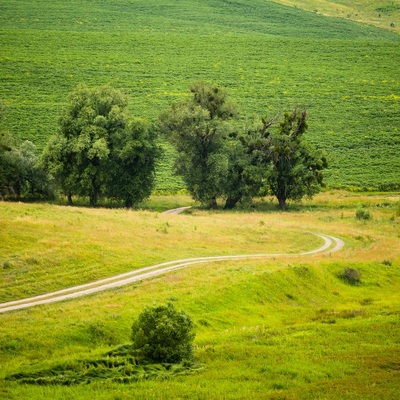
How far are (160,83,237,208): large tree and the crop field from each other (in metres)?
13.9

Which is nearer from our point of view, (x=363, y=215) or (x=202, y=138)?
(x=363, y=215)

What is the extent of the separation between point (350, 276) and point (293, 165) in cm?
3716

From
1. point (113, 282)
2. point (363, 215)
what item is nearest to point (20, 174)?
point (363, 215)

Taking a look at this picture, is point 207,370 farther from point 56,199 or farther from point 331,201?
point 331,201

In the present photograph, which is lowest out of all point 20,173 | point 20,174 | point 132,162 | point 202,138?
point 20,174

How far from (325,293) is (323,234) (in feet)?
65.2

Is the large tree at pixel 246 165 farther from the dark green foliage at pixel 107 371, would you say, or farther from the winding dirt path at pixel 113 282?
the dark green foliage at pixel 107 371

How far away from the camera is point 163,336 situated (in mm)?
23234

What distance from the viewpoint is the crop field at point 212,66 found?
112688mm

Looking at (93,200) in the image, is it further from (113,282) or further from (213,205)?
(113,282)

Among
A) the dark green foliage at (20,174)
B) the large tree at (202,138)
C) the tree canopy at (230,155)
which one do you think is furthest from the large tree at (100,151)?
the tree canopy at (230,155)

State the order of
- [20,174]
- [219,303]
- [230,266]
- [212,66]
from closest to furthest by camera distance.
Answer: [219,303] < [230,266] < [20,174] < [212,66]

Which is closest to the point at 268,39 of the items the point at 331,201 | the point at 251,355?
the point at 331,201

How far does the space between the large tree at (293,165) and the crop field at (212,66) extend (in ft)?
56.5
